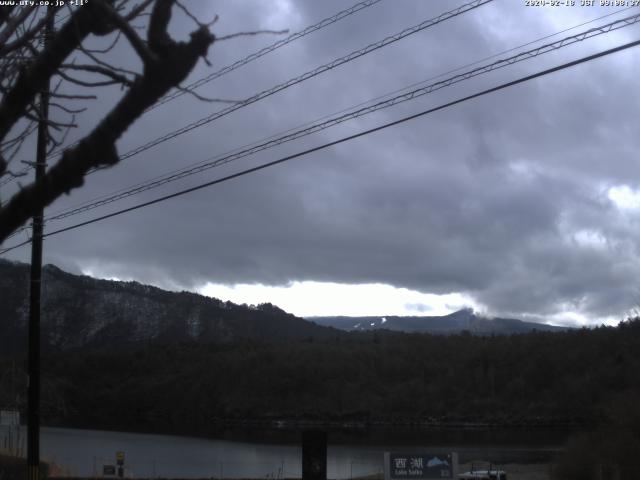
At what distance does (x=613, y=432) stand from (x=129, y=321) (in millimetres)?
153583

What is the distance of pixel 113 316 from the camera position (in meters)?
179

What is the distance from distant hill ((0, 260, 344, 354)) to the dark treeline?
13.7 m

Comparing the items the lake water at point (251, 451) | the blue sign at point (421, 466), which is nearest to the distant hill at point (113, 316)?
the lake water at point (251, 451)

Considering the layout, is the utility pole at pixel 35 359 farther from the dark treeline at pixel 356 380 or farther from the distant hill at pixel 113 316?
the distant hill at pixel 113 316

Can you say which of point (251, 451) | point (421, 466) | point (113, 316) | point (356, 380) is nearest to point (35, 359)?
point (421, 466)

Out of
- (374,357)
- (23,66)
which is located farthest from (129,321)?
(23,66)

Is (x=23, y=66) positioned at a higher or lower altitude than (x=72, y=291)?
lower

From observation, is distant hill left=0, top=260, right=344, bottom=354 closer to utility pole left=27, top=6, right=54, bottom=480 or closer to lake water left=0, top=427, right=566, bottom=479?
lake water left=0, top=427, right=566, bottom=479

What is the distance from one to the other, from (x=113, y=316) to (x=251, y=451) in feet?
384

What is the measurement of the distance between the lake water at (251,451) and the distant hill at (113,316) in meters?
68.6

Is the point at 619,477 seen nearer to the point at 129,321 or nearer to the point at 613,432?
the point at 613,432

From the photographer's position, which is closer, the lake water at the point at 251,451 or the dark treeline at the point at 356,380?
the lake water at the point at 251,451

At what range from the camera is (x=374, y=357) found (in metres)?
136

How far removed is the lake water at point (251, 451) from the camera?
158 feet
